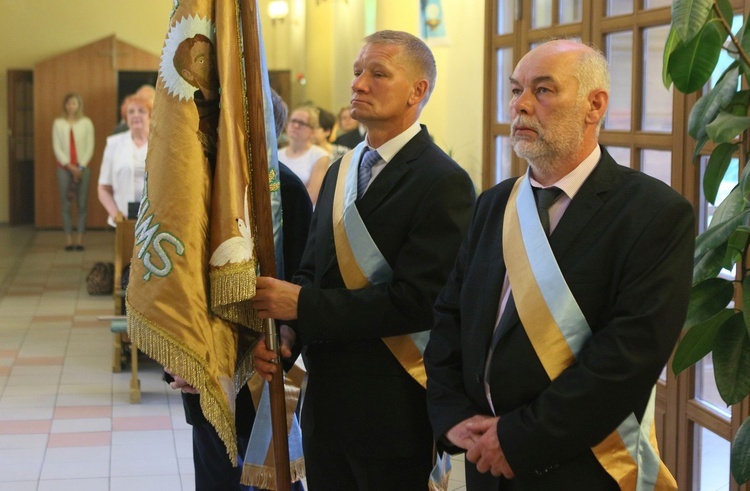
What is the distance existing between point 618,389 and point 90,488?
2.92 meters

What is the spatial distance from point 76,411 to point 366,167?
3357 mm

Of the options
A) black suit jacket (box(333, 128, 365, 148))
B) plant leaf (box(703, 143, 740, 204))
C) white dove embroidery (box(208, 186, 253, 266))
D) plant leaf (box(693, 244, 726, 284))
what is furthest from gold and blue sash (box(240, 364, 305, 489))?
black suit jacket (box(333, 128, 365, 148))

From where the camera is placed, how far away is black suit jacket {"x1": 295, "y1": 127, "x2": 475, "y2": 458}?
231 cm

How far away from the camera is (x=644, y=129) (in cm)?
388

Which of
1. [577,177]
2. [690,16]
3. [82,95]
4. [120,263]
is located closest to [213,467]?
[577,177]

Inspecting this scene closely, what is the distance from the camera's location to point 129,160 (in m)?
7.07

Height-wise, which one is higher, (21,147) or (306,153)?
(21,147)

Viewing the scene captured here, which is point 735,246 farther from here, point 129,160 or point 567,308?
point 129,160

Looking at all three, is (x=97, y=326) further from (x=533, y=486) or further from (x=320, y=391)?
(x=533, y=486)

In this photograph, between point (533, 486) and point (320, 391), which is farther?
point (320, 391)

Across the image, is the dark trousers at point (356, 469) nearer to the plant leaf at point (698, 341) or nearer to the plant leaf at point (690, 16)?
the plant leaf at point (698, 341)

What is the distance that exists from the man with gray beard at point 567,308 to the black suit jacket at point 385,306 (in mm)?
293

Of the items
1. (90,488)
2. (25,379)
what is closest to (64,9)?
(25,379)

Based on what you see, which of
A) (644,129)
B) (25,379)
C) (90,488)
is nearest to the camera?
(644,129)
